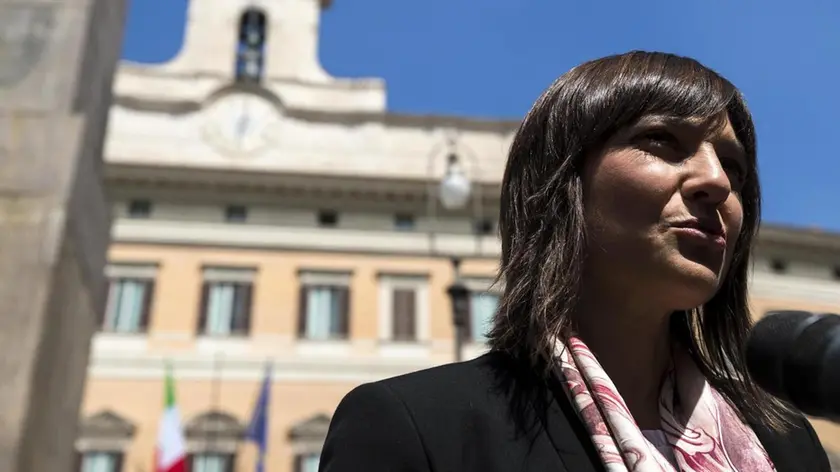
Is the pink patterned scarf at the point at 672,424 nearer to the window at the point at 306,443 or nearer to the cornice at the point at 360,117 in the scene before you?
the window at the point at 306,443

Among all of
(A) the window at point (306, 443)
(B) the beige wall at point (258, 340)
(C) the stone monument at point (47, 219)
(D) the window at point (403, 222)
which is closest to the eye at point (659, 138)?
(C) the stone monument at point (47, 219)

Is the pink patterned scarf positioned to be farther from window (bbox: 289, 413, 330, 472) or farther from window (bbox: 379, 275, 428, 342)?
window (bbox: 379, 275, 428, 342)

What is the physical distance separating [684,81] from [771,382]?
0.64 metres

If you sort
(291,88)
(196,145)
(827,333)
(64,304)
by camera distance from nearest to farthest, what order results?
(827,333) → (64,304) → (196,145) → (291,88)

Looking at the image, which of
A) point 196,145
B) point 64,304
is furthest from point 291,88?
point 64,304

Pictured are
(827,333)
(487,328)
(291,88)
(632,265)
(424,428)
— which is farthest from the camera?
(291,88)

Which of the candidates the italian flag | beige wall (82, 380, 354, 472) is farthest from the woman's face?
beige wall (82, 380, 354, 472)

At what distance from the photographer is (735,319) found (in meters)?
1.57

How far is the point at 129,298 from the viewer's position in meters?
18.1

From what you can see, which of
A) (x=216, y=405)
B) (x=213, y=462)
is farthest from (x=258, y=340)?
(x=213, y=462)

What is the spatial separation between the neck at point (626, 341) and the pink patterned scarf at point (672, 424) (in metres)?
0.04

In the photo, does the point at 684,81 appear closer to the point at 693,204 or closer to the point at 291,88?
the point at 693,204

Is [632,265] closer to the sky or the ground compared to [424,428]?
closer to the sky

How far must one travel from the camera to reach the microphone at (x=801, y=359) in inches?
31.5
